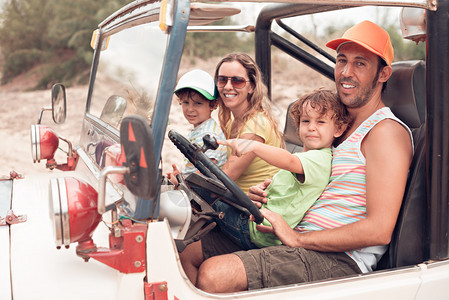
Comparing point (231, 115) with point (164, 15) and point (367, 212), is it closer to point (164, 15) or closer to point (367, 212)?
point (367, 212)

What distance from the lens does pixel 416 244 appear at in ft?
5.89

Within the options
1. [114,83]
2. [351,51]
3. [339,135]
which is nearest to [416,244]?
[339,135]

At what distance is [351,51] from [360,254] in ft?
2.83

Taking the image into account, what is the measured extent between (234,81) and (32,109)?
11.4 metres

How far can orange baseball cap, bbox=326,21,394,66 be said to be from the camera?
192 centimetres

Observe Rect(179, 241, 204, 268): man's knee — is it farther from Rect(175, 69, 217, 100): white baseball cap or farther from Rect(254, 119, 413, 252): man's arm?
Rect(175, 69, 217, 100): white baseball cap

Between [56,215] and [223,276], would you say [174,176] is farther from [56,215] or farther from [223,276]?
[56,215]

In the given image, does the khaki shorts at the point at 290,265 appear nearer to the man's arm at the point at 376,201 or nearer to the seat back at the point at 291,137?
the man's arm at the point at 376,201

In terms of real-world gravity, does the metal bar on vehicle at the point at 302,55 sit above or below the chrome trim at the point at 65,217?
above

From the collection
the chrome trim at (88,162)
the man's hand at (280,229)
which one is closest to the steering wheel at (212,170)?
the man's hand at (280,229)

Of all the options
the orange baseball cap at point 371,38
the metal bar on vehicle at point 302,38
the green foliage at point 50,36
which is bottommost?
the orange baseball cap at point 371,38

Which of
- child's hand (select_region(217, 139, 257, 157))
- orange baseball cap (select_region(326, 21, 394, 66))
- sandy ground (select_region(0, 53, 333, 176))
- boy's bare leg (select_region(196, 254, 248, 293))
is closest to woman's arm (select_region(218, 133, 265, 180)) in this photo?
child's hand (select_region(217, 139, 257, 157))

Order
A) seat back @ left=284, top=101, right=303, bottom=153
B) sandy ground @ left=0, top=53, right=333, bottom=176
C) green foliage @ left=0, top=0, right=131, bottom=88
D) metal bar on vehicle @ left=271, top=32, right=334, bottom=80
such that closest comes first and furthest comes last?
seat back @ left=284, top=101, right=303, bottom=153 → metal bar on vehicle @ left=271, top=32, right=334, bottom=80 → sandy ground @ left=0, top=53, right=333, bottom=176 → green foliage @ left=0, top=0, right=131, bottom=88

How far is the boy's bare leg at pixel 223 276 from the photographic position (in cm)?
165
